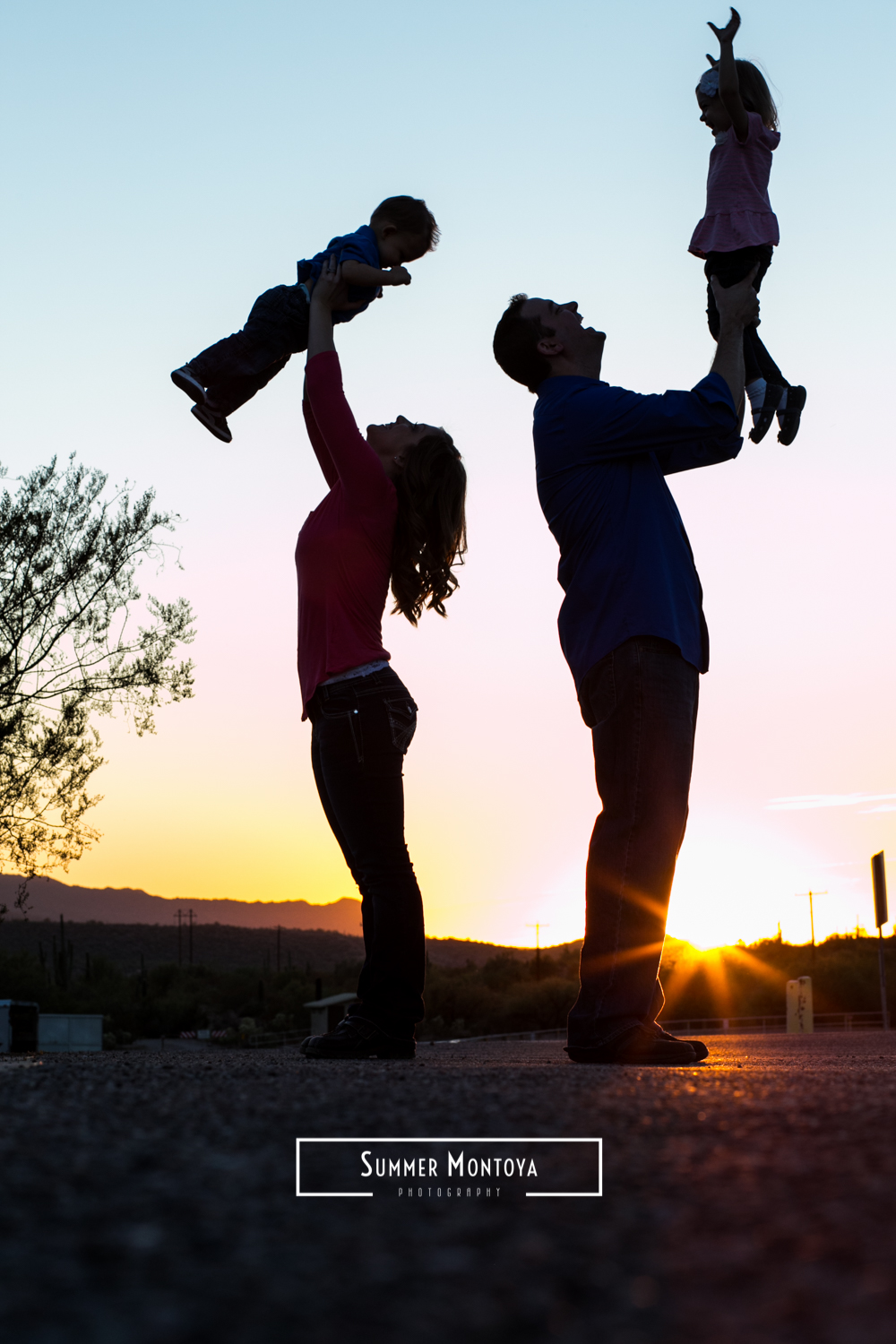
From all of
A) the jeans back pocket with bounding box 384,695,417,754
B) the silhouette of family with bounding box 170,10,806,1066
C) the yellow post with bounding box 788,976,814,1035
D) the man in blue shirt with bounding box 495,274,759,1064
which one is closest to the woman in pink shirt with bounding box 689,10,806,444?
the silhouette of family with bounding box 170,10,806,1066

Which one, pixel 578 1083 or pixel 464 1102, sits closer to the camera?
pixel 464 1102

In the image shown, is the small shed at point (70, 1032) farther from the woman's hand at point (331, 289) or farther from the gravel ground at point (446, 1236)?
the gravel ground at point (446, 1236)

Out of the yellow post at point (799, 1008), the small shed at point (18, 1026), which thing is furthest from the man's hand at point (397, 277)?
the yellow post at point (799, 1008)

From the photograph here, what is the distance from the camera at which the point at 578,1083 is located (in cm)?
219

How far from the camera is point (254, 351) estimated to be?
522 cm

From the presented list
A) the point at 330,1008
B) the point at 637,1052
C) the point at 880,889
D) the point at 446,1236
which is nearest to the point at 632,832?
the point at 637,1052

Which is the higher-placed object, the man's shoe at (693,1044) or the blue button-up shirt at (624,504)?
the blue button-up shirt at (624,504)

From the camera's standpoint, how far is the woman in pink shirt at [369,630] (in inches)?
146

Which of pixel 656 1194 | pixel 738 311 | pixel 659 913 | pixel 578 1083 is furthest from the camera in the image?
pixel 738 311

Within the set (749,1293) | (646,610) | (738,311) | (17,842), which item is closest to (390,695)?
(646,610)

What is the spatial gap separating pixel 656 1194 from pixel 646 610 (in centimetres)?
232

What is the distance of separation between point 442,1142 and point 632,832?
1.85m

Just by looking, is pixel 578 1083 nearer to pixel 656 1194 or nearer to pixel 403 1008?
pixel 656 1194

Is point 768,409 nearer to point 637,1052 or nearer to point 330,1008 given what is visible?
point 637,1052
